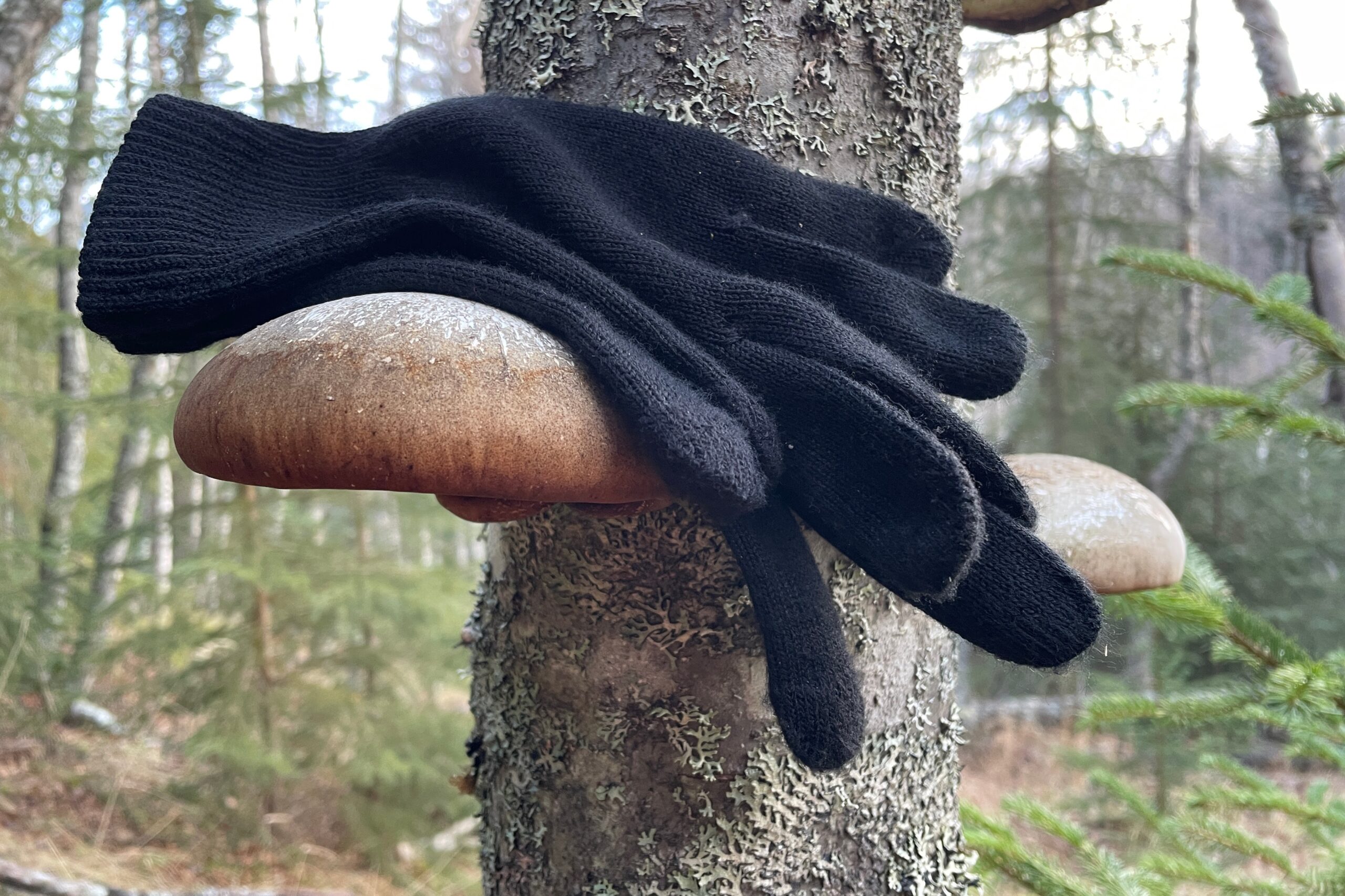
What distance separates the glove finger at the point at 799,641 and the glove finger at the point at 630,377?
8 cm

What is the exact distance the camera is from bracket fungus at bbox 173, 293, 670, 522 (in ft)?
2.08

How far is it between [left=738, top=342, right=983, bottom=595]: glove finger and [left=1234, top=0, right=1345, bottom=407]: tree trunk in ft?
5.75

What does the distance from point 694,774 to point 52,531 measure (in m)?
7.65

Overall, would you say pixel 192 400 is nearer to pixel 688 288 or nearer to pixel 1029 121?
pixel 688 288

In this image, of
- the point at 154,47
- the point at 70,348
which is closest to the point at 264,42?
the point at 154,47

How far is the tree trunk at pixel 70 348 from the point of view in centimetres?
577

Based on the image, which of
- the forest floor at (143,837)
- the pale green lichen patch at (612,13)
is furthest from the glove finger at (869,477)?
the forest floor at (143,837)

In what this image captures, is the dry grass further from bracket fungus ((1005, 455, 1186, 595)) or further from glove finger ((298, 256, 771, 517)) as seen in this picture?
bracket fungus ((1005, 455, 1186, 595))

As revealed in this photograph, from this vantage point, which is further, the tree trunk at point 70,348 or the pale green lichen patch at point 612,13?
the tree trunk at point 70,348

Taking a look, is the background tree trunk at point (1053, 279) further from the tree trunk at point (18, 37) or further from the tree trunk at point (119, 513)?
the tree trunk at point (18, 37)

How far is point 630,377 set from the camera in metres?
0.70

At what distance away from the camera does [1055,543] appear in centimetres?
106

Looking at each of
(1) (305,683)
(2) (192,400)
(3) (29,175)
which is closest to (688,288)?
(2) (192,400)

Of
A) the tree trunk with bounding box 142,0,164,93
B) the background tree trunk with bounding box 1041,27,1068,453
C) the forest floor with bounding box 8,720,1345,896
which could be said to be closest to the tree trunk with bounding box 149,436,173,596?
the forest floor with bounding box 8,720,1345,896
